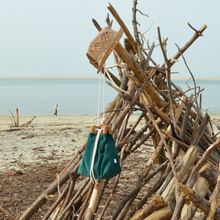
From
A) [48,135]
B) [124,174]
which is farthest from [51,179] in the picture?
[48,135]

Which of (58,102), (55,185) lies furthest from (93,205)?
(58,102)

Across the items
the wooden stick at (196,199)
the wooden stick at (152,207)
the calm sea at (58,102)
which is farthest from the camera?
the calm sea at (58,102)

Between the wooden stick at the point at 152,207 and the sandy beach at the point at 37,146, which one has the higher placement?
the wooden stick at the point at 152,207

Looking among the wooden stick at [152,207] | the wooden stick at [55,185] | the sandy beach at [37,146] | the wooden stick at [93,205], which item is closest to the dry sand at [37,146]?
the sandy beach at [37,146]

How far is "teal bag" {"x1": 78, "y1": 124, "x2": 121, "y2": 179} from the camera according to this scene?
1.52 metres

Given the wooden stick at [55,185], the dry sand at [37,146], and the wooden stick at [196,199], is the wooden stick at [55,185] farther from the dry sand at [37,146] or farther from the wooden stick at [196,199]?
the dry sand at [37,146]

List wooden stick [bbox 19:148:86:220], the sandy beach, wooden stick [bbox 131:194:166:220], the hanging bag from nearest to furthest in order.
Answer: the hanging bag < wooden stick [bbox 131:194:166:220] < wooden stick [bbox 19:148:86:220] < the sandy beach

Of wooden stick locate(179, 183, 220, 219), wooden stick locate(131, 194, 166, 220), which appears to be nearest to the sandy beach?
wooden stick locate(131, 194, 166, 220)

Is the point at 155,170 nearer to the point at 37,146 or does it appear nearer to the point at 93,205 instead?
the point at 93,205

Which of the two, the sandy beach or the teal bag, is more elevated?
the teal bag

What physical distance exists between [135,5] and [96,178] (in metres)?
1.37

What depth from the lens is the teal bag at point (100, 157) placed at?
1517 millimetres

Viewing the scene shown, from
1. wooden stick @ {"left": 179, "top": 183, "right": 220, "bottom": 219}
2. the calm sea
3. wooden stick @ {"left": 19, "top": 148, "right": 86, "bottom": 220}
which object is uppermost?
wooden stick @ {"left": 179, "top": 183, "right": 220, "bottom": 219}

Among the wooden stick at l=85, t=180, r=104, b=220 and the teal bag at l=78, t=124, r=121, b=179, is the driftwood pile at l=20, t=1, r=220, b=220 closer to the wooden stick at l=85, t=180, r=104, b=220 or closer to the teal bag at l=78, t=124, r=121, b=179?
the wooden stick at l=85, t=180, r=104, b=220
